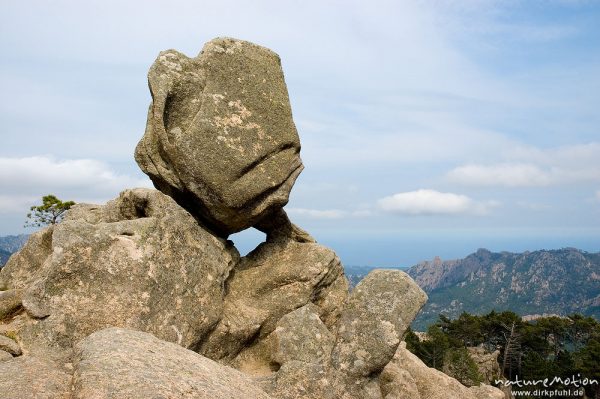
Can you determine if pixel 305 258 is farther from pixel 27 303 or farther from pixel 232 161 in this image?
pixel 27 303

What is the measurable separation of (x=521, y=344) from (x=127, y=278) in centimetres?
11493

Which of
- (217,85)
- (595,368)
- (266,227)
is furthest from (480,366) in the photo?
(217,85)

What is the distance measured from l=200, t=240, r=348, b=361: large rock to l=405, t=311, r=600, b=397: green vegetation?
2643 inches

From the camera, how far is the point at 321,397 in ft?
56.9

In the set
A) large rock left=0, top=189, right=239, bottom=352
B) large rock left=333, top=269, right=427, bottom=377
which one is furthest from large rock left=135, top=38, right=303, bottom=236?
large rock left=333, top=269, right=427, bottom=377

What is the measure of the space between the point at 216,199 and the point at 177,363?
9122 millimetres

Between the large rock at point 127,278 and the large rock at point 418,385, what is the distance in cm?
798

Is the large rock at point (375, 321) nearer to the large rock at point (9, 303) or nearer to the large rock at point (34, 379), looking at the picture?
the large rock at point (34, 379)

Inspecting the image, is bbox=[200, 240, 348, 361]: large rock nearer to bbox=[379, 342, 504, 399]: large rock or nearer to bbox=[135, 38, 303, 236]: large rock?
bbox=[135, 38, 303, 236]: large rock

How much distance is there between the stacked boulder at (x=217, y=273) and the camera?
52.3ft

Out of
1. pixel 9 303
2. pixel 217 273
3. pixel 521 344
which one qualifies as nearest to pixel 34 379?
pixel 9 303

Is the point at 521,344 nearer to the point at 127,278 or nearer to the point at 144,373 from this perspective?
the point at 127,278

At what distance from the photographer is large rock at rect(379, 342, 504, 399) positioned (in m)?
20.5

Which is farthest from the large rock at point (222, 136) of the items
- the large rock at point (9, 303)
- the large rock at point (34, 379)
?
the large rock at point (34, 379)
